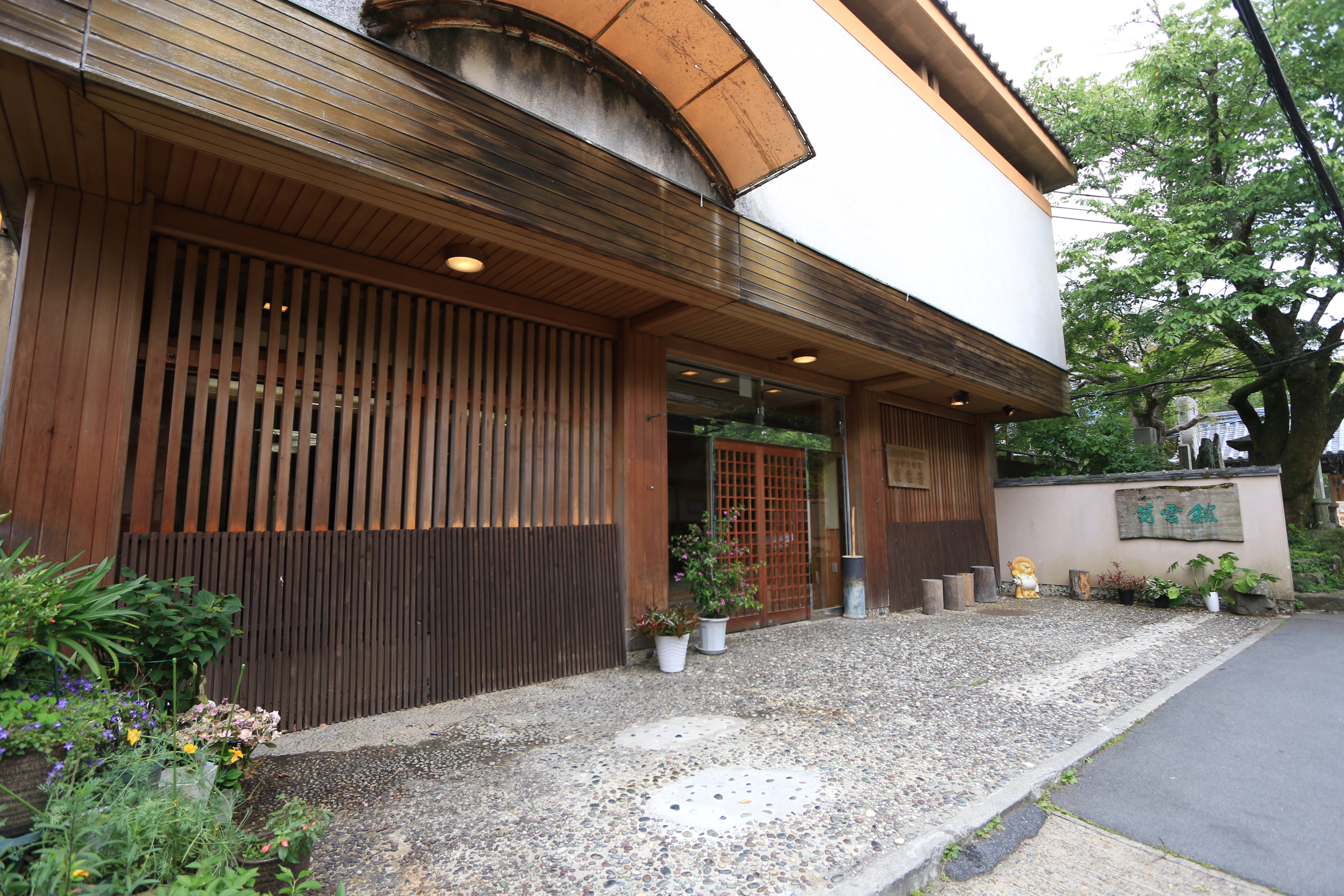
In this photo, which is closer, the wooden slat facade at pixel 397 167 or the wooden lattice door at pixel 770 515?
the wooden slat facade at pixel 397 167

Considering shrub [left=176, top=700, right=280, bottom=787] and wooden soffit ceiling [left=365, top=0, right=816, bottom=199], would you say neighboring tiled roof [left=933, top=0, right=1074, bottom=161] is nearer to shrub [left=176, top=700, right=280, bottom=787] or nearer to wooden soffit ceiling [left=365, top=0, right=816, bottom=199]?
wooden soffit ceiling [left=365, top=0, right=816, bottom=199]

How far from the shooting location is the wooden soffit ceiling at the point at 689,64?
435 cm

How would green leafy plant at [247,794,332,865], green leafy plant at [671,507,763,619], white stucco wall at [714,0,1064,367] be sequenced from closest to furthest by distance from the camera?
1. green leafy plant at [247,794,332,865]
2. green leafy plant at [671,507,763,619]
3. white stucco wall at [714,0,1064,367]

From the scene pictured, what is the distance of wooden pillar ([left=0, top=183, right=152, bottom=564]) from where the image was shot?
3.33 metres

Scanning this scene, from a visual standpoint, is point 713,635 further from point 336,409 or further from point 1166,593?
point 1166,593

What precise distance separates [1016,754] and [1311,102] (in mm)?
13096

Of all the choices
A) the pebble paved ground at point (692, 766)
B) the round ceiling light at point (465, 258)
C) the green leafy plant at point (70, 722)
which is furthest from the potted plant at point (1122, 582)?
the green leafy plant at point (70, 722)

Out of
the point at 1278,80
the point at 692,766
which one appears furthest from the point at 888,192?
the point at 692,766

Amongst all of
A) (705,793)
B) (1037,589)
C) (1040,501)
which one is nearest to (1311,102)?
(1040,501)

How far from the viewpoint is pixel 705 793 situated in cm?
318

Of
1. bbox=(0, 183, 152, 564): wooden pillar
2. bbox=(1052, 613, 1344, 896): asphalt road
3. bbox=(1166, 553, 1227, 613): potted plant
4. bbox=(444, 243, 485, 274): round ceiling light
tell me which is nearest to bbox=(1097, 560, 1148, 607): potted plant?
bbox=(1166, 553, 1227, 613): potted plant

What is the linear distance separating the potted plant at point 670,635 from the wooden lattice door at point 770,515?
187cm

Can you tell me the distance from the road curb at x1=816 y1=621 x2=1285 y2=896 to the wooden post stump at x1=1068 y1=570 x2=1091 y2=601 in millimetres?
7232

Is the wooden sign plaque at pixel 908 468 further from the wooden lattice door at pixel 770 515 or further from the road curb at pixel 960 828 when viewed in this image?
the road curb at pixel 960 828
